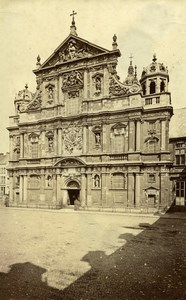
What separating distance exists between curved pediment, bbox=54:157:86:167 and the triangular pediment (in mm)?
10809

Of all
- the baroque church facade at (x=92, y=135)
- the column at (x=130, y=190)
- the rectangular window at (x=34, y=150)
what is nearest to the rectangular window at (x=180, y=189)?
the baroque church facade at (x=92, y=135)

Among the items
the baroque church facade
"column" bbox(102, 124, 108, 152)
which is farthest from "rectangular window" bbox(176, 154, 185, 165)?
"column" bbox(102, 124, 108, 152)

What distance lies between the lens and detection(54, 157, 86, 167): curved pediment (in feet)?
83.8

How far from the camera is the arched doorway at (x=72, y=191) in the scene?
26.2 meters

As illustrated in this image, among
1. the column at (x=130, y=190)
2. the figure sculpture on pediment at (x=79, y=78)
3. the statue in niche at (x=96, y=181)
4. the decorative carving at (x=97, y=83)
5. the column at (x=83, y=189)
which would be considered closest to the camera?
the column at (x=130, y=190)

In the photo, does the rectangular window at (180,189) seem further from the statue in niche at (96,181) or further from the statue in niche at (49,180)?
the statue in niche at (49,180)

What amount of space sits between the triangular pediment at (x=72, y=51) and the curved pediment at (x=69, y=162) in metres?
10.8

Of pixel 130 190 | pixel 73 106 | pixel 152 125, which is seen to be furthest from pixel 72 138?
pixel 152 125

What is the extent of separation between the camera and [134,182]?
2327 centimetres

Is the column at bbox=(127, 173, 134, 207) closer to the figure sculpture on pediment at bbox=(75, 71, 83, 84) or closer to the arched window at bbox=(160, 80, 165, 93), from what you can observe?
the arched window at bbox=(160, 80, 165, 93)

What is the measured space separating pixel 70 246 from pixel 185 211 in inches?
596

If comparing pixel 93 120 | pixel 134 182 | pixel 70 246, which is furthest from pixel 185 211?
pixel 70 246

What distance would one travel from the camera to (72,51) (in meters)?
27.1

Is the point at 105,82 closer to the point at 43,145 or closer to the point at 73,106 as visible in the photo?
the point at 73,106
